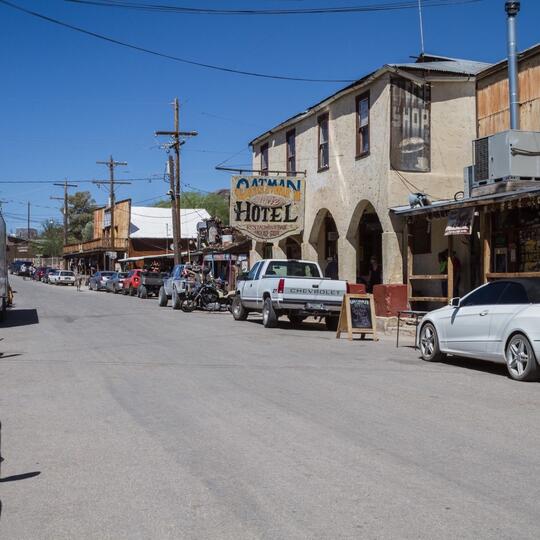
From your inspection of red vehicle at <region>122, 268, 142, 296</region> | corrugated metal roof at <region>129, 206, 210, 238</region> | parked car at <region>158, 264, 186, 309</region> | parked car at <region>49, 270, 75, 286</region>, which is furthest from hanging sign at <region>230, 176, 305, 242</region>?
parked car at <region>49, 270, 75, 286</region>

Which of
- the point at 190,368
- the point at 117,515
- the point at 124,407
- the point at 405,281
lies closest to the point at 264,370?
the point at 190,368

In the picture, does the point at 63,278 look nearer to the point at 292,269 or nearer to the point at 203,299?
the point at 203,299

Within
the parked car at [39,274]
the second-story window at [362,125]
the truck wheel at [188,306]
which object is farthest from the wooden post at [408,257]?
the parked car at [39,274]

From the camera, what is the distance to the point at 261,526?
451cm

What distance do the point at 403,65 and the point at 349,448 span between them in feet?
56.4

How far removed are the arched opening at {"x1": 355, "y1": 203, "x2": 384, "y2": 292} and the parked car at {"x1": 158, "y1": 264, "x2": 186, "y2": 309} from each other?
7.30 metres

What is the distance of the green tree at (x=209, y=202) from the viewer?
280 ft

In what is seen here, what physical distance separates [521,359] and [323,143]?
1681 cm

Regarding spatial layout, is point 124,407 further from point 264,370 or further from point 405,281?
point 405,281

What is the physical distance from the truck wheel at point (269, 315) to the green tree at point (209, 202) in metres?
63.1

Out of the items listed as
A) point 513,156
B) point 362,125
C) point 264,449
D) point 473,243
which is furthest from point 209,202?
point 264,449

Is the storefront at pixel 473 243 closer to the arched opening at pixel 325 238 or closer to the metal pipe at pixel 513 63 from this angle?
the metal pipe at pixel 513 63

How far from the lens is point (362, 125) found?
2356 centimetres

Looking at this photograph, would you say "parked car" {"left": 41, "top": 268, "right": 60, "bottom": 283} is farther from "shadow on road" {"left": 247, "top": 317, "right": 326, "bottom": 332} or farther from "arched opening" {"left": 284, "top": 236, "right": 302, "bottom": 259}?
"shadow on road" {"left": 247, "top": 317, "right": 326, "bottom": 332}
